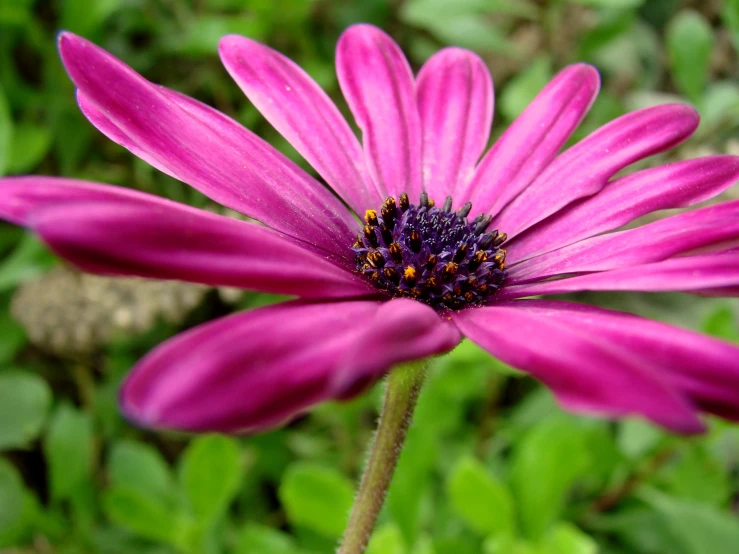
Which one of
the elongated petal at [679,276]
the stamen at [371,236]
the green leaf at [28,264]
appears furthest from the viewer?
the green leaf at [28,264]

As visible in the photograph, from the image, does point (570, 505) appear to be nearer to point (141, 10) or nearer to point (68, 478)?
point (68, 478)

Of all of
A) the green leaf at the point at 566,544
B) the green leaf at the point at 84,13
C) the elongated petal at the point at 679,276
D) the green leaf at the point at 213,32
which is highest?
the green leaf at the point at 84,13

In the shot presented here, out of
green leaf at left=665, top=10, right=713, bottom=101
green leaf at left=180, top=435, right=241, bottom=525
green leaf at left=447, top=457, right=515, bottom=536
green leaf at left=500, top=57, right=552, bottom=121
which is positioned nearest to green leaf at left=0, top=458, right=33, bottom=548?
green leaf at left=180, top=435, right=241, bottom=525

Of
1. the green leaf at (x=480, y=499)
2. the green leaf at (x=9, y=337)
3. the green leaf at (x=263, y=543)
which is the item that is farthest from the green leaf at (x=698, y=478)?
the green leaf at (x=9, y=337)

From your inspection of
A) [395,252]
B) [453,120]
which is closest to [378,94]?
[453,120]

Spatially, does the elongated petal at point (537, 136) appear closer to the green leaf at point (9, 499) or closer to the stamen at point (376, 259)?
the stamen at point (376, 259)

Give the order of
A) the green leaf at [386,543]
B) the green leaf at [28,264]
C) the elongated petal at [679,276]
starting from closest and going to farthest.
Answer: the elongated petal at [679,276], the green leaf at [386,543], the green leaf at [28,264]

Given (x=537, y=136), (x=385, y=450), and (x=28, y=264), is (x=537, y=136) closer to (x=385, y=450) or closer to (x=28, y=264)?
(x=385, y=450)
